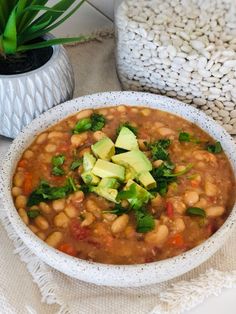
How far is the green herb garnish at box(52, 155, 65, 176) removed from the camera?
0.99 meters

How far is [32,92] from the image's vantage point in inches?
42.8

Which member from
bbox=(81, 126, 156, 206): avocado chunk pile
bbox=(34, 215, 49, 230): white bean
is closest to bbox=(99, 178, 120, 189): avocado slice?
bbox=(81, 126, 156, 206): avocado chunk pile

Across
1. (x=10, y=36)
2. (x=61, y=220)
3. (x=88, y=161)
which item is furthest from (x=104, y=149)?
(x=10, y=36)

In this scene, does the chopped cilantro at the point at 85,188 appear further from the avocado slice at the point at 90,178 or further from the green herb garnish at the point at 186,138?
the green herb garnish at the point at 186,138

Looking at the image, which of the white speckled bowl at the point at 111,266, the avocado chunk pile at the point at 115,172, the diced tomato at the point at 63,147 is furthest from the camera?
the diced tomato at the point at 63,147

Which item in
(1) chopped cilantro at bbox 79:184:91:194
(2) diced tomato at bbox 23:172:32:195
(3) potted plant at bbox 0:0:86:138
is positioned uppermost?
(3) potted plant at bbox 0:0:86:138

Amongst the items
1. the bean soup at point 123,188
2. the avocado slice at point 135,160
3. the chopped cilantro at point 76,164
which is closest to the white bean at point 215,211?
the bean soup at point 123,188

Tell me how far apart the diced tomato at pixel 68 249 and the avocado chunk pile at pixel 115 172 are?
0.10 metres

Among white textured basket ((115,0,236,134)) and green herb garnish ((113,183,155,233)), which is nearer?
green herb garnish ((113,183,155,233))

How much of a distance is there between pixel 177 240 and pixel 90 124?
0.29 meters

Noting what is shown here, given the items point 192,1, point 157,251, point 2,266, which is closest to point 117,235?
point 157,251

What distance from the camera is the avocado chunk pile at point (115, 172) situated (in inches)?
36.8

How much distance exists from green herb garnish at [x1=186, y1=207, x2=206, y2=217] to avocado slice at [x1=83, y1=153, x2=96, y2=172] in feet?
0.54

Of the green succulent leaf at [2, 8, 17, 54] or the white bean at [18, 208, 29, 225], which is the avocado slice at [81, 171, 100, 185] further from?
the green succulent leaf at [2, 8, 17, 54]
